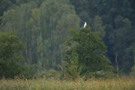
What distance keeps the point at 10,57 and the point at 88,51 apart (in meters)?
4.76

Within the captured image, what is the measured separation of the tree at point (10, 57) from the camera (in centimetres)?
2600

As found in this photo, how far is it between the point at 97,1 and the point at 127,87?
3009 inches

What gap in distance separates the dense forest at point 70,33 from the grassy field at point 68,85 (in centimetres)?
272

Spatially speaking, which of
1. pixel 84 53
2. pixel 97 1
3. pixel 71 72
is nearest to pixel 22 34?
pixel 97 1

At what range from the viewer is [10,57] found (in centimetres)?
2794

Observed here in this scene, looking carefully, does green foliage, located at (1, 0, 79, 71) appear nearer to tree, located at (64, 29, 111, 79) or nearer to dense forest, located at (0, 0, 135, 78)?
dense forest, located at (0, 0, 135, 78)

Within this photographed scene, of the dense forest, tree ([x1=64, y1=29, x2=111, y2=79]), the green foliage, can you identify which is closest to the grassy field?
the dense forest

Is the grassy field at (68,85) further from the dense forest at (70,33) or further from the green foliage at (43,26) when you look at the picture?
the green foliage at (43,26)

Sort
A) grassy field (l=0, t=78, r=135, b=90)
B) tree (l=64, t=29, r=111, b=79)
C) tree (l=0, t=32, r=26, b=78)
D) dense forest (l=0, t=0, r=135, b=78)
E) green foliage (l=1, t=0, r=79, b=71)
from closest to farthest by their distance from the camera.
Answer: grassy field (l=0, t=78, r=135, b=90) → tree (l=0, t=32, r=26, b=78) → tree (l=64, t=29, r=111, b=79) → dense forest (l=0, t=0, r=135, b=78) → green foliage (l=1, t=0, r=79, b=71)

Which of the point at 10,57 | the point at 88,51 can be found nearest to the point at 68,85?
the point at 10,57

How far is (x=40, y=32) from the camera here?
6544cm

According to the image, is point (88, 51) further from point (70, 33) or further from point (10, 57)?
point (70, 33)

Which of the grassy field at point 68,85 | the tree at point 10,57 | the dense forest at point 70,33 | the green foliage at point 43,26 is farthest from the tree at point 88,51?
the green foliage at point 43,26

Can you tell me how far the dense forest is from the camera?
28.8 m
